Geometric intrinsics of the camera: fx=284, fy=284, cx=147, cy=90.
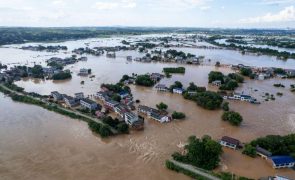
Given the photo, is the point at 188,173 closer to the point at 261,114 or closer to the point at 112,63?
the point at 261,114

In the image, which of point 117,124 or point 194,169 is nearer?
point 194,169

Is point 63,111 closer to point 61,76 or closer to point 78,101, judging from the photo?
point 78,101

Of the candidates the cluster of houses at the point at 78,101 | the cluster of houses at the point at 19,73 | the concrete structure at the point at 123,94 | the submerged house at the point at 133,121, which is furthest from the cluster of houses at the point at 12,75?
the submerged house at the point at 133,121

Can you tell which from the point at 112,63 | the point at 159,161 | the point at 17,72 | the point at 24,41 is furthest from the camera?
the point at 24,41

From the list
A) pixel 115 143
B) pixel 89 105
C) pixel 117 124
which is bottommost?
pixel 115 143

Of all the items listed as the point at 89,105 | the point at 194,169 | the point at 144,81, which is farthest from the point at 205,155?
the point at 144,81

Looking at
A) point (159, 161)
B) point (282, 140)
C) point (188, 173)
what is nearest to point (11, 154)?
point (159, 161)

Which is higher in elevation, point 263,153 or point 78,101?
point 78,101
